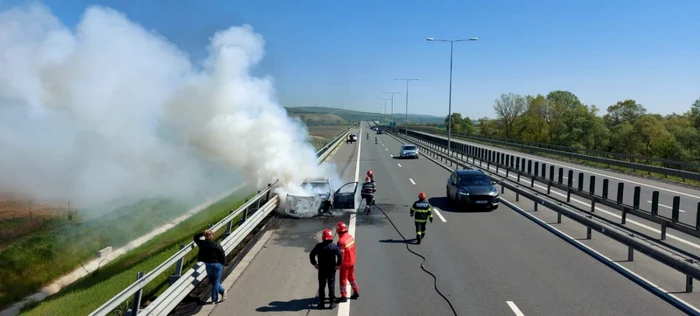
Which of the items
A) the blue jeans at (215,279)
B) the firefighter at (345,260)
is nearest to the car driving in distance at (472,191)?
the firefighter at (345,260)

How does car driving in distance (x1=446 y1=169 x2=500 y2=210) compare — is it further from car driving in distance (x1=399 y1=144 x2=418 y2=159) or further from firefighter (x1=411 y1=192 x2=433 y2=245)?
car driving in distance (x1=399 y1=144 x2=418 y2=159)

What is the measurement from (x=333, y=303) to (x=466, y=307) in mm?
2108

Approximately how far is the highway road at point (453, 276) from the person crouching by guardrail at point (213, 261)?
9.0 inches

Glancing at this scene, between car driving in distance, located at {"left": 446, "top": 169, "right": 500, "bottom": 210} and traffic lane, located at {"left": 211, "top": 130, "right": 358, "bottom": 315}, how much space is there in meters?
6.08

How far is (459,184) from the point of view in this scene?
18516 millimetres

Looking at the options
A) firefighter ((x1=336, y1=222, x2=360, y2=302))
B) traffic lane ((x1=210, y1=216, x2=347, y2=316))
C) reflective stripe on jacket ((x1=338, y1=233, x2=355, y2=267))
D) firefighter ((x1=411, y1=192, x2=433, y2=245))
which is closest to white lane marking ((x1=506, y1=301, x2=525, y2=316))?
firefighter ((x1=336, y1=222, x2=360, y2=302))

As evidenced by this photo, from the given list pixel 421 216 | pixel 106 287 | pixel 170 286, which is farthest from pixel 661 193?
pixel 106 287

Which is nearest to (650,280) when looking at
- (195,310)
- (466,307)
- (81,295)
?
(466,307)

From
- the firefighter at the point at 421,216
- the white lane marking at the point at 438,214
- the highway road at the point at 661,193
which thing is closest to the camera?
the firefighter at the point at 421,216

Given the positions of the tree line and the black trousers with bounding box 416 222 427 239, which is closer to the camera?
the black trousers with bounding box 416 222 427 239

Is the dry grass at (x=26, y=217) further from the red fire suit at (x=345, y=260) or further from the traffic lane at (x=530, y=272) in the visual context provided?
the traffic lane at (x=530, y=272)

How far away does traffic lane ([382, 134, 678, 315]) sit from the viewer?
779 centimetres

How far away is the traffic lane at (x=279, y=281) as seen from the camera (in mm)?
7828

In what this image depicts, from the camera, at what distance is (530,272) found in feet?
31.8
